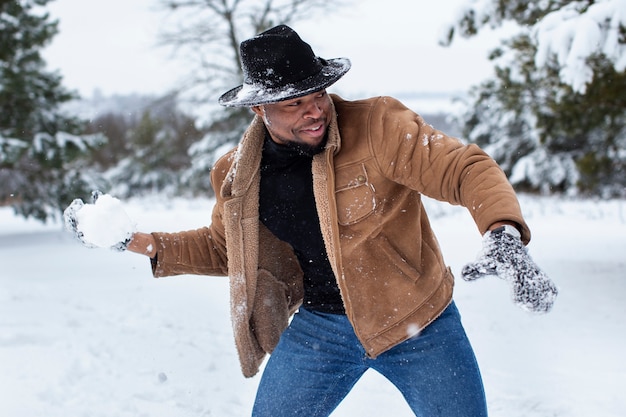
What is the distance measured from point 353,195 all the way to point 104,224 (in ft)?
3.09

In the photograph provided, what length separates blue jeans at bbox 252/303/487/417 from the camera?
2309mm

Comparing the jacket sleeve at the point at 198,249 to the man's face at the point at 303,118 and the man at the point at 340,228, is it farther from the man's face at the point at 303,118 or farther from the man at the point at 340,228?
the man's face at the point at 303,118

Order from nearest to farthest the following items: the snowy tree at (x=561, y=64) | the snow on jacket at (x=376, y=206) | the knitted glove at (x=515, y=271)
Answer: the knitted glove at (x=515, y=271) < the snow on jacket at (x=376, y=206) < the snowy tree at (x=561, y=64)

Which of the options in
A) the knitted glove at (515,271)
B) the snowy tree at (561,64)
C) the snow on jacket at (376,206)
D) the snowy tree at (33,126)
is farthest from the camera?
the snowy tree at (33,126)

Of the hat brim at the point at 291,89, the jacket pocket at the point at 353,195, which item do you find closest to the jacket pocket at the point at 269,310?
the jacket pocket at the point at 353,195

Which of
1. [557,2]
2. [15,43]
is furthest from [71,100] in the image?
[557,2]

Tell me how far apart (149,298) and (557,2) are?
17.0 ft

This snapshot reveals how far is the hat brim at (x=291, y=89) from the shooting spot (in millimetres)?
2279

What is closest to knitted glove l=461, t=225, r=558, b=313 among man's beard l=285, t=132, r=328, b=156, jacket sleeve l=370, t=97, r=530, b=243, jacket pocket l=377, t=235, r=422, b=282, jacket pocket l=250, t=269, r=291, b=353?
jacket sleeve l=370, t=97, r=530, b=243

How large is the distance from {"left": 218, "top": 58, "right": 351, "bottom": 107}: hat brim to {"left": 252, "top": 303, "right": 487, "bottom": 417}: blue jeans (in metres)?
0.85

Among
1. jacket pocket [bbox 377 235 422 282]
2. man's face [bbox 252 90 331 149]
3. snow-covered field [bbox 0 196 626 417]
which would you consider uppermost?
man's face [bbox 252 90 331 149]

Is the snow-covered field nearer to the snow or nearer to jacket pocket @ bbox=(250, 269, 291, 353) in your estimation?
→ jacket pocket @ bbox=(250, 269, 291, 353)

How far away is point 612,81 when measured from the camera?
651cm

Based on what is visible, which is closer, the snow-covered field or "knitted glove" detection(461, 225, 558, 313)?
"knitted glove" detection(461, 225, 558, 313)
